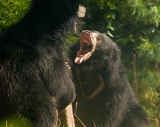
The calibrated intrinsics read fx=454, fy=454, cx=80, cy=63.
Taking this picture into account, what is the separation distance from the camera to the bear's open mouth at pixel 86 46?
6387mm

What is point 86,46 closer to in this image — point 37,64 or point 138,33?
point 138,33

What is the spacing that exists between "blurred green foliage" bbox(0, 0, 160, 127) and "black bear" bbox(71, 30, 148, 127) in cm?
86

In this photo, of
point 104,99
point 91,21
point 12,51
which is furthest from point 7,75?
point 91,21

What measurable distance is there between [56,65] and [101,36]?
2643 millimetres

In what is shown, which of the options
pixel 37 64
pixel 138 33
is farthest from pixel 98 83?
pixel 37 64

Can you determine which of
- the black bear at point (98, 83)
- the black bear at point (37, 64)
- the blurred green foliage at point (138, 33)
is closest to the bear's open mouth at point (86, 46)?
the black bear at point (98, 83)

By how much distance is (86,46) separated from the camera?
6578 millimetres

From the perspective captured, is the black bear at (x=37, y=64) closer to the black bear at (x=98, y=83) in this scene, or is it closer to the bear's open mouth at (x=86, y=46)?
the bear's open mouth at (x=86, y=46)

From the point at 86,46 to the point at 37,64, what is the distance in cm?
258

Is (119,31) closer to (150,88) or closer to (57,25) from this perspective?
(150,88)

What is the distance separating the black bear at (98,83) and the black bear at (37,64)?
6.87ft

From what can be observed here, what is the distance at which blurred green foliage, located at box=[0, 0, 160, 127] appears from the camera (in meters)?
7.86

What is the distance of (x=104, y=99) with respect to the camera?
6.68 metres

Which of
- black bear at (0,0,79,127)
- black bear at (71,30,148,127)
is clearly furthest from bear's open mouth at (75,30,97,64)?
black bear at (0,0,79,127)
